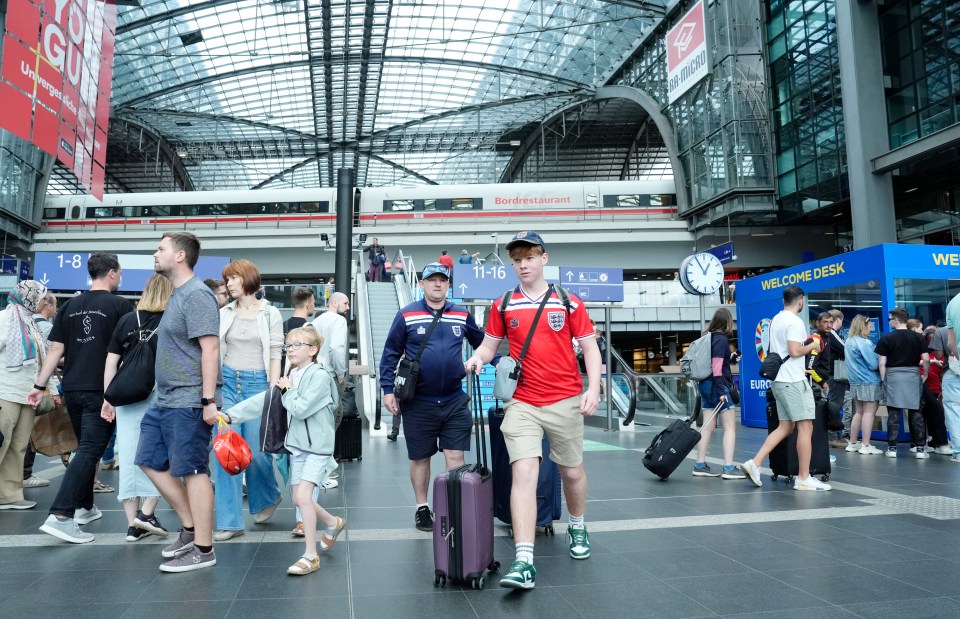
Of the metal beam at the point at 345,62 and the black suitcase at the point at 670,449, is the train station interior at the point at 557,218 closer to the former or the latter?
the metal beam at the point at 345,62

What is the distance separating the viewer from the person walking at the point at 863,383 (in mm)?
8586

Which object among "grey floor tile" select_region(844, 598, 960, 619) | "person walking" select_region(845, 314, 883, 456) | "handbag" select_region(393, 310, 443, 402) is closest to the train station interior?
"grey floor tile" select_region(844, 598, 960, 619)

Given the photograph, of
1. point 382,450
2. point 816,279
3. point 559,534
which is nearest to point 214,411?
point 559,534

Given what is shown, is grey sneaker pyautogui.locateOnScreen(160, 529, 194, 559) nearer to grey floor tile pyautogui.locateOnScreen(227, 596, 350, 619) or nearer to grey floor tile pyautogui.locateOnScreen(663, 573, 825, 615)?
grey floor tile pyautogui.locateOnScreen(227, 596, 350, 619)

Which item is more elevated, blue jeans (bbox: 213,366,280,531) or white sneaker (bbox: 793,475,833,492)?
blue jeans (bbox: 213,366,280,531)

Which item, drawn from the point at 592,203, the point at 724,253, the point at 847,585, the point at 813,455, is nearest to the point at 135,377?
the point at 847,585

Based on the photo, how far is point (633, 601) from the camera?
3.12 metres

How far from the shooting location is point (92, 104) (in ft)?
48.7

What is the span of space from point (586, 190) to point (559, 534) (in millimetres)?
29304

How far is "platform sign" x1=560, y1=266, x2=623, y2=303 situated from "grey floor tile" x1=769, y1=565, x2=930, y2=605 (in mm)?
9419

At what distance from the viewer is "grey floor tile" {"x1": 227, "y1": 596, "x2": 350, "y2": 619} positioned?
296 cm

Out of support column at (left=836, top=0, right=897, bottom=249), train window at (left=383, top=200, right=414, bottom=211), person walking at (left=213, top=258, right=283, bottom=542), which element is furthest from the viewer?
train window at (left=383, top=200, right=414, bottom=211)

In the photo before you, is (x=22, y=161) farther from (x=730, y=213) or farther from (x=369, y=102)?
(x=730, y=213)

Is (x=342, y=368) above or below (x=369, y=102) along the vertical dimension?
below
